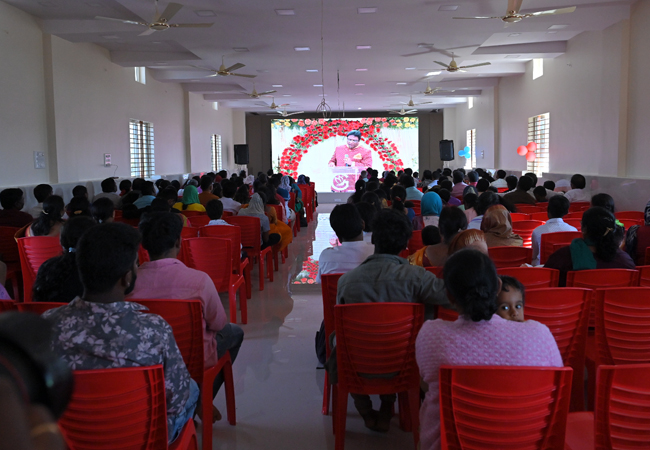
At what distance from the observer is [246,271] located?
5.50 m

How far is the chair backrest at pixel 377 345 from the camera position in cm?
230

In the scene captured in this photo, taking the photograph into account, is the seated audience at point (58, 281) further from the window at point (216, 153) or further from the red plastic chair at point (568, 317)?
the window at point (216, 153)

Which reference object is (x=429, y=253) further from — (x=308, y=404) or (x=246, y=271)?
(x=246, y=271)

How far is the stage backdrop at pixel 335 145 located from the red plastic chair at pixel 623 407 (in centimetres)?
1851

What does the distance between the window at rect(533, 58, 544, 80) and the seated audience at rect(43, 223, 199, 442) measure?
1216 cm

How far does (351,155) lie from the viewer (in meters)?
20.5

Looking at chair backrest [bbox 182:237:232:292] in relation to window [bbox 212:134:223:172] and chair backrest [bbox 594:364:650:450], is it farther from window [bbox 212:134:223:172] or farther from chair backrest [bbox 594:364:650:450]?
window [bbox 212:134:223:172]

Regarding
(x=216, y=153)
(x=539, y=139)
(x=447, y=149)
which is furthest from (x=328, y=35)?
(x=447, y=149)

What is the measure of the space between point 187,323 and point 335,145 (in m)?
18.5

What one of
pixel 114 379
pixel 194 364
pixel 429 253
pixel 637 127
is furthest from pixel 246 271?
pixel 637 127

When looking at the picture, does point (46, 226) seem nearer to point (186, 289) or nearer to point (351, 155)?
point (186, 289)

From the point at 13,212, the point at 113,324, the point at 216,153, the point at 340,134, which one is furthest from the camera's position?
the point at 340,134

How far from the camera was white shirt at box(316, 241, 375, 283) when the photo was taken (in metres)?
3.32

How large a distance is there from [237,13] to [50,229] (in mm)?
4151
